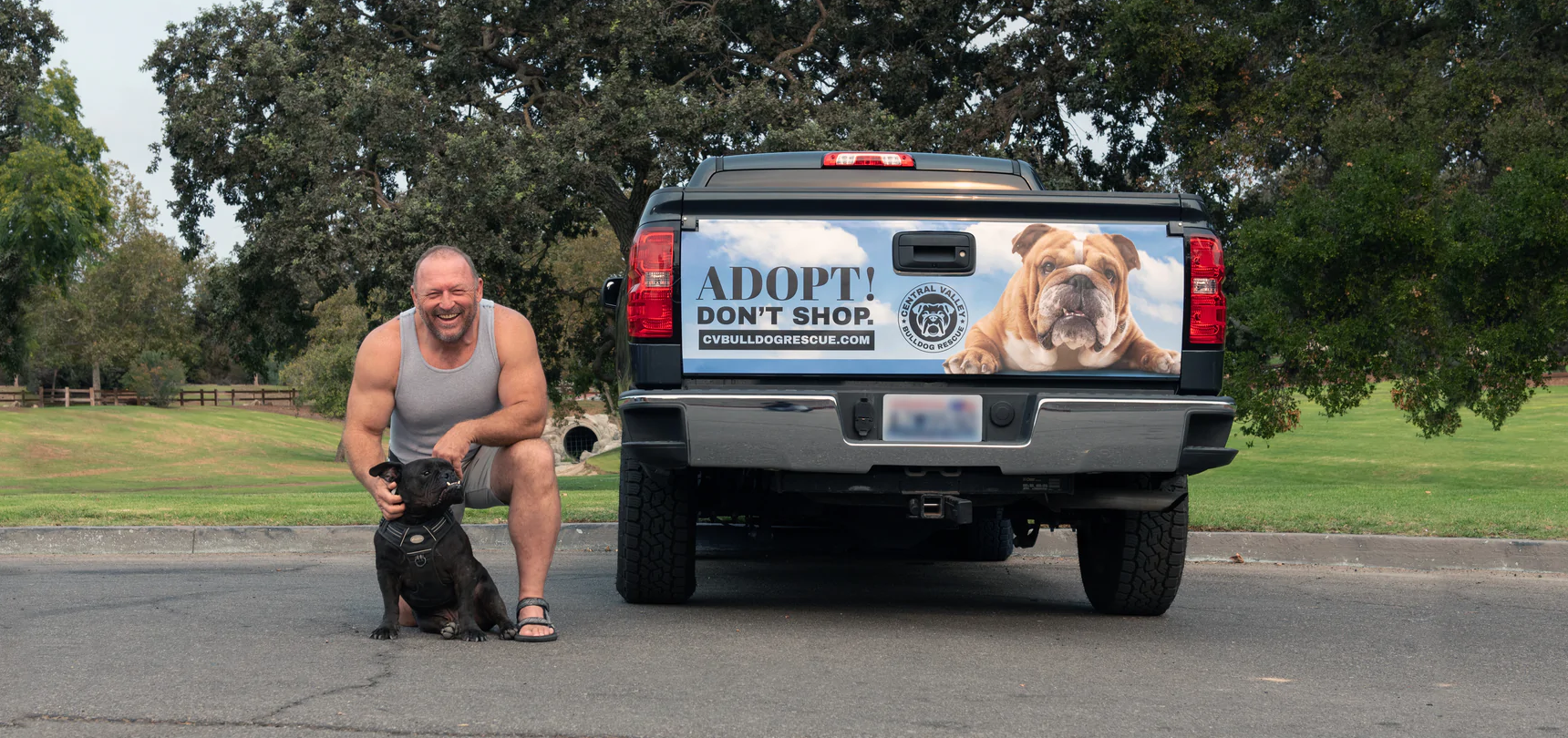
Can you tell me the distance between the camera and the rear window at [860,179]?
702 centimetres

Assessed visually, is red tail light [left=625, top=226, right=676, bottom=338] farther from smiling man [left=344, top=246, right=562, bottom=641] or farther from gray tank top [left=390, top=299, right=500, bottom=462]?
gray tank top [left=390, top=299, right=500, bottom=462]

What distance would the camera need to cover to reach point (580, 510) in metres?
10.6

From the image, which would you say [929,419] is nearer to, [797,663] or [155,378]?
→ [797,663]

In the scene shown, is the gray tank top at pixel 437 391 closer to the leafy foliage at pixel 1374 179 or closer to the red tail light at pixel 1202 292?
the red tail light at pixel 1202 292

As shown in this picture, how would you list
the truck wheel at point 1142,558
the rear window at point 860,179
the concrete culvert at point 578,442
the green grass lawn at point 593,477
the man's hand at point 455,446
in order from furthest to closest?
the concrete culvert at point 578,442
the green grass lawn at point 593,477
the rear window at point 860,179
the truck wheel at point 1142,558
the man's hand at point 455,446

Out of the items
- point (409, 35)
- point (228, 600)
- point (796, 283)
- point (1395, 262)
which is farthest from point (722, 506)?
point (409, 35)

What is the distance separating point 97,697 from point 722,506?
2.95 metres

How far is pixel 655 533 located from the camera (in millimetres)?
6203

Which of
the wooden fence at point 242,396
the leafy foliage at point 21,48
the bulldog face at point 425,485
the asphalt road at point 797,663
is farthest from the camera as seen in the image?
the wooden fence at point 242,396

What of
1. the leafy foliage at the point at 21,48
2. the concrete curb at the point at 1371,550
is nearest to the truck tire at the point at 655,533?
the concrete curb at the point at 1371,550

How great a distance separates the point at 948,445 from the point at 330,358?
55.1 m

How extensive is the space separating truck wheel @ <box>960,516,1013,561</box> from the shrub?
69624 mm

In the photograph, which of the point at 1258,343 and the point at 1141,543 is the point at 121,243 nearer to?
the point at 1258,343

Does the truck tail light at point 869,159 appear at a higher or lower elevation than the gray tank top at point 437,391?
higher
